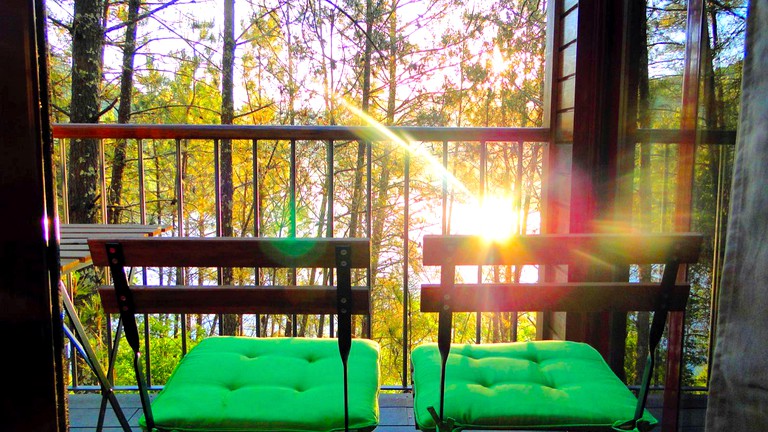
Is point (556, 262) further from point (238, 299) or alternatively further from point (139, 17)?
point (139, 17)

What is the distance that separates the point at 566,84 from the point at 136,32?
7534mm

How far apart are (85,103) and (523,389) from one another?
6.88 metres

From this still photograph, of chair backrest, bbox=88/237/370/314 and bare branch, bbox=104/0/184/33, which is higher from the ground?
bare branch, bbox=104/0/184/33

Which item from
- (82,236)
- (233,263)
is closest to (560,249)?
(233,263)

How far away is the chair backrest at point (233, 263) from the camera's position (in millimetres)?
1231

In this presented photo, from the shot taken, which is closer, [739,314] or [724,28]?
[739,314]

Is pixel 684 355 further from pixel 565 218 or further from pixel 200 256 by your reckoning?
pixel 200 256

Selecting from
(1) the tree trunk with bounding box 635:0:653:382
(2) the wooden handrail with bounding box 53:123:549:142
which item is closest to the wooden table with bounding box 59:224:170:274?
(2) the wooden handrail with bounding box 53:123:549:142

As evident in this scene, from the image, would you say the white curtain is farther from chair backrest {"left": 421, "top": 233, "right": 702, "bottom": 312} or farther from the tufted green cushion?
the tufted green cushion

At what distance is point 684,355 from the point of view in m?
1.63

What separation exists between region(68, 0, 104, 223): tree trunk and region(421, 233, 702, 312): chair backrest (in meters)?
6.07

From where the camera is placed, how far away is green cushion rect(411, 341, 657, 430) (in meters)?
1.32

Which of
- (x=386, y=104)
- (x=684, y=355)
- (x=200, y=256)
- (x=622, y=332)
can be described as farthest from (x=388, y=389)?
(x=386, y=104)

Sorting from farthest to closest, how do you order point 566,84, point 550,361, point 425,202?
1. point 425,202
2. point 566,84
3. point 550,361
